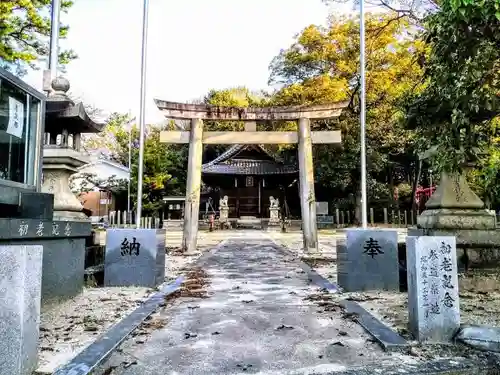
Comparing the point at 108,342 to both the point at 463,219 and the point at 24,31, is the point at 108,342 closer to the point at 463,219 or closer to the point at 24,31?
the point at 463,219

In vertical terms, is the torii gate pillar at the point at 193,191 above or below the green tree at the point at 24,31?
below

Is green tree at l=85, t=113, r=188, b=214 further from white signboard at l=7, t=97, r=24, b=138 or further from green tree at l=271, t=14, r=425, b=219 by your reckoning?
white signboard at l=7, t=97, r=24, b=138

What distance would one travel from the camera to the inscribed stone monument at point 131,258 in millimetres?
7016

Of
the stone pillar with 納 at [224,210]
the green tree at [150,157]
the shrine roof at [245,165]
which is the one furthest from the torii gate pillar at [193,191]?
the shrine roof at [245,165]

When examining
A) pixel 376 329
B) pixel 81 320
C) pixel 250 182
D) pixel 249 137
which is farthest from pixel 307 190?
pixel 250 182

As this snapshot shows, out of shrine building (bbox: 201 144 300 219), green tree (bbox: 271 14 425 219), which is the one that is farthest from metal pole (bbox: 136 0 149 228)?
shrine building (bbox: 201 144 300 219)

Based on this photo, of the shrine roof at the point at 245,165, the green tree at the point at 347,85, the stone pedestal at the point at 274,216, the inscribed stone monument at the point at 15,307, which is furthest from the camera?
the shrine roof at the point at 245,165

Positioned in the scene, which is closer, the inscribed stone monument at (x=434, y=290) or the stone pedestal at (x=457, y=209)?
the inscribed stone monument at (x=434, y=290)

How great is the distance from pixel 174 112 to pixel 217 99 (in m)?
28.3

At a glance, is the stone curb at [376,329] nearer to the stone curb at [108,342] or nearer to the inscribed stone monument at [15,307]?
the stone curb at [108,342]

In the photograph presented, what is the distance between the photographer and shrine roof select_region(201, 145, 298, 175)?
34719mm

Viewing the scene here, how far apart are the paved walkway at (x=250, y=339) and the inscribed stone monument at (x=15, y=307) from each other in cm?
69

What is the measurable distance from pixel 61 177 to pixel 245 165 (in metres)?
28.3

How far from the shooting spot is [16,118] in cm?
559
